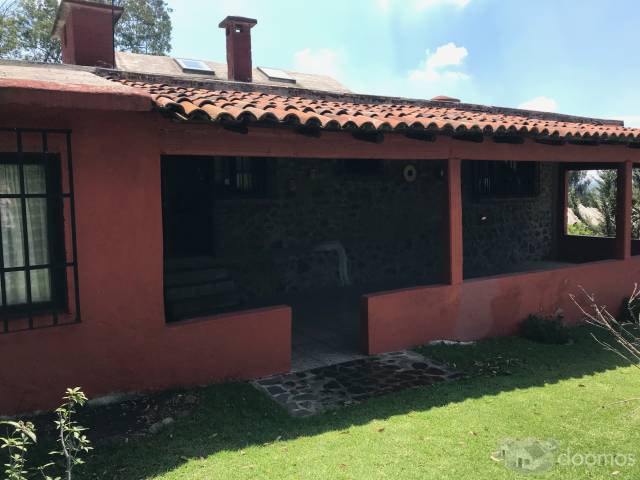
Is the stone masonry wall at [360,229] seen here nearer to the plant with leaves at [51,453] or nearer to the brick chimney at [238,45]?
the brick chimney at [238,45]

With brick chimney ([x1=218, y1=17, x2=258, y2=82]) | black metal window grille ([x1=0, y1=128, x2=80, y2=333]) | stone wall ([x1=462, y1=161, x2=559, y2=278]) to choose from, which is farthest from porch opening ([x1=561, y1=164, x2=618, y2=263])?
black metal window grille ([x1=0, y1=128, x2=80, y2=333])

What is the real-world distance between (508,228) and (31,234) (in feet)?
36.6

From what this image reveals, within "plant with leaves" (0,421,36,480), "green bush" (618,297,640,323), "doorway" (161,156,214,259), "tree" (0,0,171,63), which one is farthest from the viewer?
"tree" (0,0,171,63)

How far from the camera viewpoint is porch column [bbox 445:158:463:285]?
6.97 m

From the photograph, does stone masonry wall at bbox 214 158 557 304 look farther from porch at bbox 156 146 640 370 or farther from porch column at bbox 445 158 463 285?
porch column at bbox 445 158 463 285

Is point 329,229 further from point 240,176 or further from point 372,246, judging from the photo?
point 240,176

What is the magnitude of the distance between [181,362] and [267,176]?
5.01 m

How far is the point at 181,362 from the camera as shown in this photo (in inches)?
205

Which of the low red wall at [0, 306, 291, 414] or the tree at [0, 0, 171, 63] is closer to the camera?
the low red wall at [0, 306, 291, 414]

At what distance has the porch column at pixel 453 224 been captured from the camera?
697 centimetres

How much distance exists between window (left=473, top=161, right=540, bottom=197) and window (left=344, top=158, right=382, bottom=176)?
273cm

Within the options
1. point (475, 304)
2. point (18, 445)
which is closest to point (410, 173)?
point (475, 304)

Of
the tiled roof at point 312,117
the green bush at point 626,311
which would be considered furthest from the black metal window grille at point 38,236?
the green bush at point 626,311

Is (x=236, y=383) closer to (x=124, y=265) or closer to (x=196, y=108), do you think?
(x=124, y=265)
